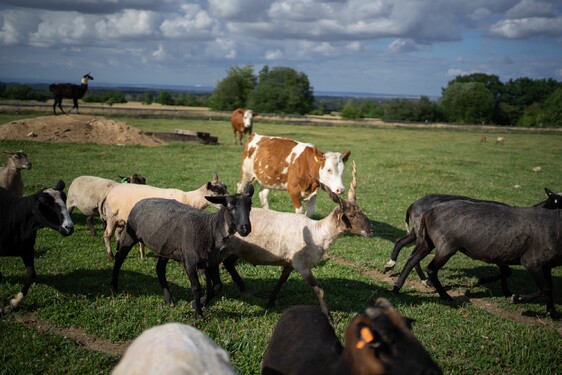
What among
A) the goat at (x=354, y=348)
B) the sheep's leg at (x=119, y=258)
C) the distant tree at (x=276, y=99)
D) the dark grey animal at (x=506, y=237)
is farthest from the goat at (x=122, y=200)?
the distant tree at (x=276, y=99)

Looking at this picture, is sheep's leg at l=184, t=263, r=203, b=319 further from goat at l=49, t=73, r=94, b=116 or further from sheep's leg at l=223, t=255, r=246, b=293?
goat at l=49, t=73, r=94, b=116

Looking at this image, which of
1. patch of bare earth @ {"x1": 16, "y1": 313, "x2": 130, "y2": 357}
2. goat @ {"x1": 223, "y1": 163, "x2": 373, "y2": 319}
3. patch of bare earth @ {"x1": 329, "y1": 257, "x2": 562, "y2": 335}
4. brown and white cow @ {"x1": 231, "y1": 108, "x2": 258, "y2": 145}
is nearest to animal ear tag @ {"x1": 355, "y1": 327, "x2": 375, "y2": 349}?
patch of bare earth @ {"x1": 16, "y1": 313, "x2": 130, "y2": 357}

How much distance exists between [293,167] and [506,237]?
6.20 m

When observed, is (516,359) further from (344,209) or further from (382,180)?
(382,180)

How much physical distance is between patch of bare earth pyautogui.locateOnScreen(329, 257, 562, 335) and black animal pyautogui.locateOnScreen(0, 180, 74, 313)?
19.9ft

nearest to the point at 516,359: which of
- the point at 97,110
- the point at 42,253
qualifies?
the point at 42,253

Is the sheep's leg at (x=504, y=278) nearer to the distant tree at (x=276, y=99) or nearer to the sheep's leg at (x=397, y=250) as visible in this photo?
the sheep's leg at (x=397, y=250)

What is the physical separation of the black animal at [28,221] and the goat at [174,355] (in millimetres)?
4469

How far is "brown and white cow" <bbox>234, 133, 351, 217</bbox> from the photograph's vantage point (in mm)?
11211

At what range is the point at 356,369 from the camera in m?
Answer: 3.11

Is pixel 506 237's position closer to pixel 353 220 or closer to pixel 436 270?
pixel 436 270

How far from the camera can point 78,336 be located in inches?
232

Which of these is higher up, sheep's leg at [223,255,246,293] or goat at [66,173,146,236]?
goat at [66,173,146,236]

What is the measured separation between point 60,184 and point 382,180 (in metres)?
15.9
